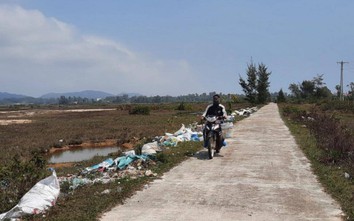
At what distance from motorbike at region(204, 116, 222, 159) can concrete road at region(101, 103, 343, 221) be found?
363 millimetres

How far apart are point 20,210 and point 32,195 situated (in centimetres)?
36

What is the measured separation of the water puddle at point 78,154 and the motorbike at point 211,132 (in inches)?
388

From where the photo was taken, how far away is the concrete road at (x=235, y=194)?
607cm

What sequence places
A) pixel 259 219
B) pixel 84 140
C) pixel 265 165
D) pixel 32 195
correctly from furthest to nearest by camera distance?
pixel 84 140
pixel 265 165
pixel 32 195
pixel 259 219

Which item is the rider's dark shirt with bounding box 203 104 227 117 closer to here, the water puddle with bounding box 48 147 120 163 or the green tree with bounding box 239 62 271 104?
the water puddle with bounding box 48 147 120 163

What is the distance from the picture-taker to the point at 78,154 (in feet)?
73.3

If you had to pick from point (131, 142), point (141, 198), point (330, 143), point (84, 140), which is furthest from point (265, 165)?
point (84, 140)

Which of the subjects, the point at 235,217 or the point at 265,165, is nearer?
the point at 235,217

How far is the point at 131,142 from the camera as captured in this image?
2462 centimetres

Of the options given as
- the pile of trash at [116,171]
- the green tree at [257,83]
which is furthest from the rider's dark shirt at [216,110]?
the green tree at [257,83]

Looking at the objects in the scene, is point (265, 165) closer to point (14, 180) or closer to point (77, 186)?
point (77, 186)

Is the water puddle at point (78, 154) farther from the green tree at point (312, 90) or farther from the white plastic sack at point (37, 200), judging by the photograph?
the green tree at point (312, 90)

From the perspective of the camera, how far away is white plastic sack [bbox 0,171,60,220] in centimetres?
602

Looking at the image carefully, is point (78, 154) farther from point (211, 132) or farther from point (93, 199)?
point (93, 199)
